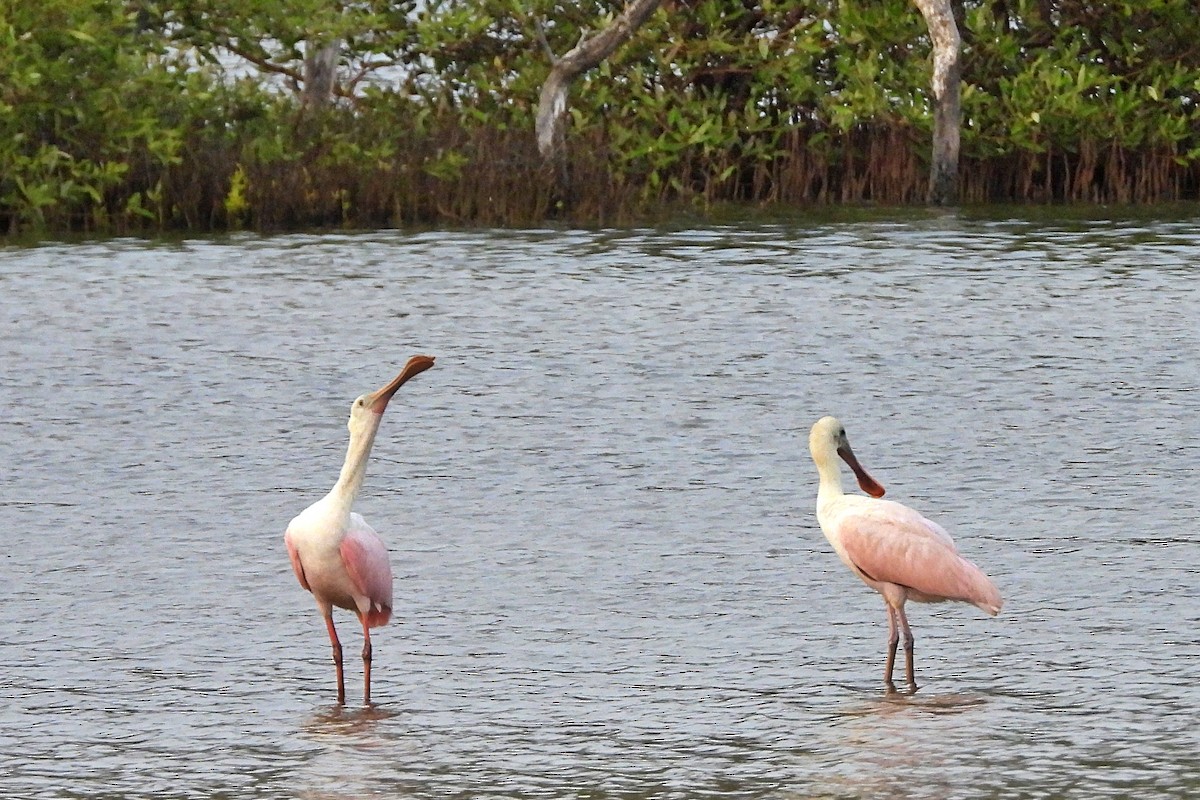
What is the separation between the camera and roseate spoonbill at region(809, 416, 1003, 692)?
7.58 meters

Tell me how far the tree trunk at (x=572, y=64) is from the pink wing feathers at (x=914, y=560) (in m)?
17.3

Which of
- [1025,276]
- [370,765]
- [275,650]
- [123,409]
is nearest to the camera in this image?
[370,765]

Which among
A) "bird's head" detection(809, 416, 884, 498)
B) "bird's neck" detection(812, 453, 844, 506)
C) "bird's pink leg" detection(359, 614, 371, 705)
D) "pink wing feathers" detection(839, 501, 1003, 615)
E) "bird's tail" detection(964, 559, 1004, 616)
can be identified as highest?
"bird's head" detection(809, 416, 884, 498)

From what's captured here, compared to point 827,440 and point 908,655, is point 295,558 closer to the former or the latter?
point 827,440

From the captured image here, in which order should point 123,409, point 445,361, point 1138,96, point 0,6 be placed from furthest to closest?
1. point 1138,96
2. point 0,6
3. point 445,361
4. point 123,409

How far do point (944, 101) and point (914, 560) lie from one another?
60.1ft

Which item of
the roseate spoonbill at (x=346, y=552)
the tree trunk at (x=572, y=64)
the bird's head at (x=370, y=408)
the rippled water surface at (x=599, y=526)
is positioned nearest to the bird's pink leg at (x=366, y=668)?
the roseate spoonbill at (x=346, y=552)

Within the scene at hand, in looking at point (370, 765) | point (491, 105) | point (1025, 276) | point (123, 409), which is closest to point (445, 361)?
point (123, 409)

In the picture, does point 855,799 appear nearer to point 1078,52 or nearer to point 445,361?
point 445,361

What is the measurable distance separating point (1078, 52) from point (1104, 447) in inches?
634

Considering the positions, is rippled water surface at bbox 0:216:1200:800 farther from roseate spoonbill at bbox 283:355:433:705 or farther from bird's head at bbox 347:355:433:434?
bird's head at bbox 347:355:433:434

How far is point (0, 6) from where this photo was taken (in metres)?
21.4

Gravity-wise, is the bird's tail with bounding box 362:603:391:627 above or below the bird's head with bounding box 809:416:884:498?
below

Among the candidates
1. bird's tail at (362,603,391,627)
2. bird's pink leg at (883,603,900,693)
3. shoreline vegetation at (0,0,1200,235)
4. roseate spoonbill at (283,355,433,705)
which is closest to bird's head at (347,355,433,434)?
roseate spoonbill at (283,355,433,705)
